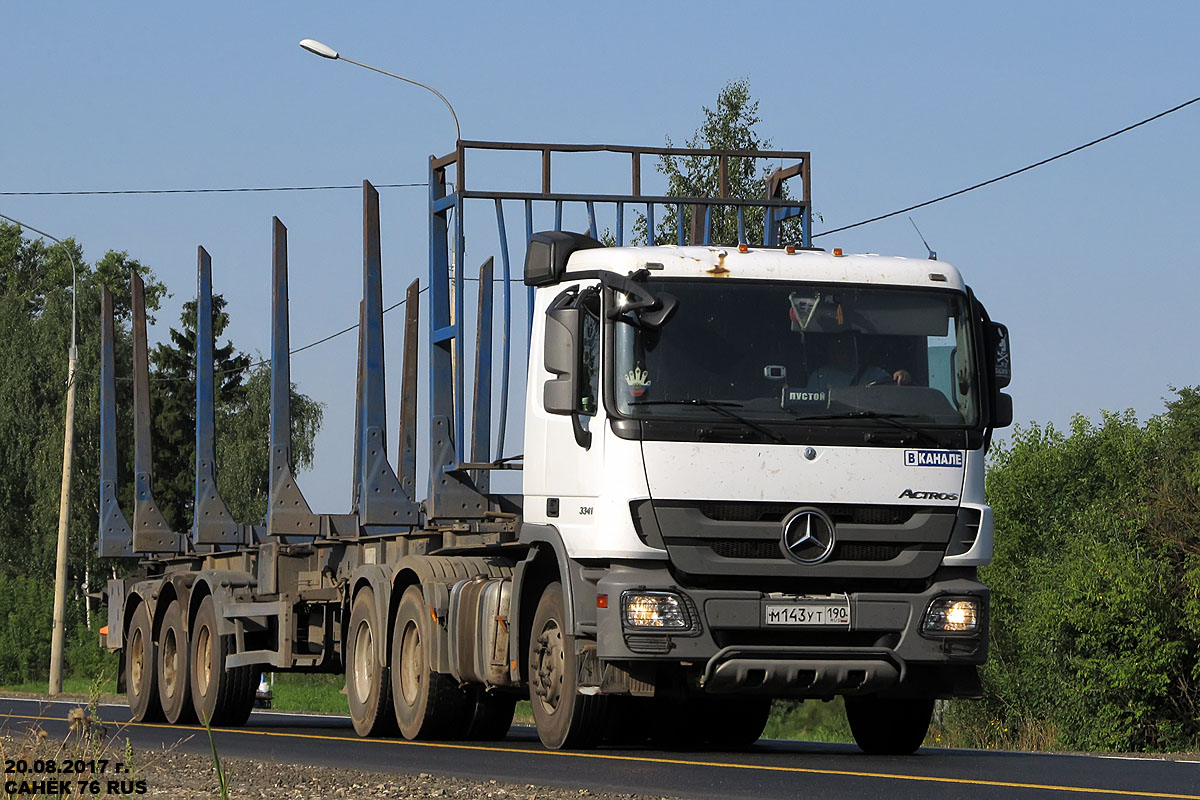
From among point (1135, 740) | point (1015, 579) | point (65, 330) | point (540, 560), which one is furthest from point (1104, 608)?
point (540, 560)

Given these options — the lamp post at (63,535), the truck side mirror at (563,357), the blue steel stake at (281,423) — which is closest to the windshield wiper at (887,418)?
the truck side mirror at (563,357)

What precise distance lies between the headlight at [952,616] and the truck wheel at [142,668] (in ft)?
35.8

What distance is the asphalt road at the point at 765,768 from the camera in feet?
32.5

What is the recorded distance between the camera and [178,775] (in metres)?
12.0

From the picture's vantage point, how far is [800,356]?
39.7 ft

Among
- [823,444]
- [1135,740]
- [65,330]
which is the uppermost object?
[65,330]

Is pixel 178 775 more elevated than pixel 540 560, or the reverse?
pixel 540 560

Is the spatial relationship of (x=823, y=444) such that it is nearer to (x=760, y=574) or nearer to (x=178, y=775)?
(x=760, y=574)

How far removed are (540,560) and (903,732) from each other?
2.78 meters

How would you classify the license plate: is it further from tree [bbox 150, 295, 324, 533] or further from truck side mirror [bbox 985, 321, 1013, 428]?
tree [bbox 150, 295, 324, 533]

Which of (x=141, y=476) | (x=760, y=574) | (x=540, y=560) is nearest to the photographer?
(x=760, y=574)

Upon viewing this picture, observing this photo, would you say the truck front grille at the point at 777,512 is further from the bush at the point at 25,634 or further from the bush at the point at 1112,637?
the bush at the point at 25,634

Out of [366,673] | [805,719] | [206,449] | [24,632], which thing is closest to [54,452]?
[24,632]

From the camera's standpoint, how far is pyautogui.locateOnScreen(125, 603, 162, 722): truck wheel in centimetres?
2072
